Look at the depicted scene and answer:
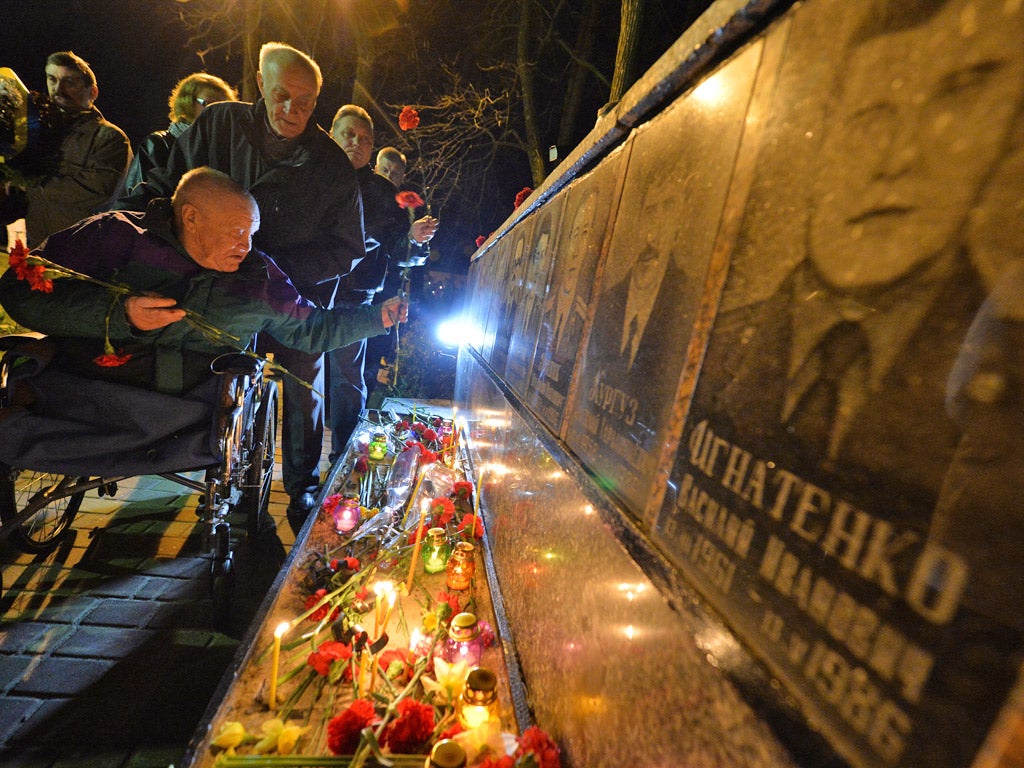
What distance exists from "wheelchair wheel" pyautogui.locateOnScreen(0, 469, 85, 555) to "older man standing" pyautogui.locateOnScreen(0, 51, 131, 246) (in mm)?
2732

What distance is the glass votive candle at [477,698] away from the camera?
4.83 feet

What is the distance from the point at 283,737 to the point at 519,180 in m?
12.8

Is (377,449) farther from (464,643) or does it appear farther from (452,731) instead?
(452,731)

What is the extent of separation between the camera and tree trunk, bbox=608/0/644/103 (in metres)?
5.05

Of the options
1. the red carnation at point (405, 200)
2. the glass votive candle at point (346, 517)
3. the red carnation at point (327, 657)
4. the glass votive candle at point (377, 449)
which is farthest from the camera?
the red carnation at point (405, 200)

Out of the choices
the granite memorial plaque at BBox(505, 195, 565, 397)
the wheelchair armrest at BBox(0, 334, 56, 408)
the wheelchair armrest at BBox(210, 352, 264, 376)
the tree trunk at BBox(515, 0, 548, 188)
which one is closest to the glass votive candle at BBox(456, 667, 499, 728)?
the granite memorial plaque at BBox(505, 195, 565, 397)

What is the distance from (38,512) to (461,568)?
2746 mm

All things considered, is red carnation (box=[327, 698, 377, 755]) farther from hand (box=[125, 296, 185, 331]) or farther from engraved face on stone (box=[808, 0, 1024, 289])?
hand (box=[125, 296, 185, 331])

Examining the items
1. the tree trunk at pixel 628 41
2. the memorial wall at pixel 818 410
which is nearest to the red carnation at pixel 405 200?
the tree trunk at pixel 628 41

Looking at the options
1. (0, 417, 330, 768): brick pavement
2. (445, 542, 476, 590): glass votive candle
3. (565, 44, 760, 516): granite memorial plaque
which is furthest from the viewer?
(445, 542, 476, 590): glass votive candle

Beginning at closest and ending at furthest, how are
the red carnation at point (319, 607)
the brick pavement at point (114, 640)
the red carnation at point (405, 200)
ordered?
the brick pavement at point (114, 640), the red carnation at point (319, 607), the red carnation at point (405, 200)

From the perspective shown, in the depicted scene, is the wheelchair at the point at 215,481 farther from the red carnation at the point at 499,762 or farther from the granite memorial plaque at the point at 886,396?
the granite memorial plaque at the point at 886,396

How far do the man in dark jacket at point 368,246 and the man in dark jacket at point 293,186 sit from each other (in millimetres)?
706

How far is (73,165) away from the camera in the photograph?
13.9 ft
